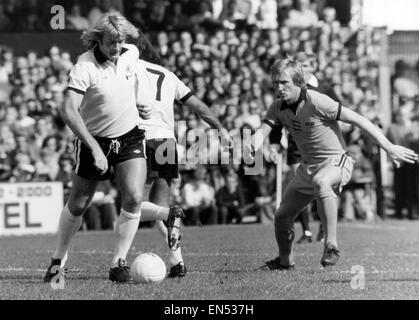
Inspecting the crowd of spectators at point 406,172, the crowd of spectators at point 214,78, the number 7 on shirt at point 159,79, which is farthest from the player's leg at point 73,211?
the crowd of spectators at point 406,172

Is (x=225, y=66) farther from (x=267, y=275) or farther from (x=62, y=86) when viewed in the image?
(x=267, y=275)

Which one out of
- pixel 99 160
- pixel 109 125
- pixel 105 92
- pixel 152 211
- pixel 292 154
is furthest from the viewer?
pixel 292 154

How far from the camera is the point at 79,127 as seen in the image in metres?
7.83

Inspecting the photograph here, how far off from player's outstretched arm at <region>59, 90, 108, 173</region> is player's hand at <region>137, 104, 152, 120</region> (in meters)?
0.91

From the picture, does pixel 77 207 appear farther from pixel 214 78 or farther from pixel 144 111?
pixel 214 78

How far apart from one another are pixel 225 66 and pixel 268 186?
349cm

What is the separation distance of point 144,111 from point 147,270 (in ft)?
4.81

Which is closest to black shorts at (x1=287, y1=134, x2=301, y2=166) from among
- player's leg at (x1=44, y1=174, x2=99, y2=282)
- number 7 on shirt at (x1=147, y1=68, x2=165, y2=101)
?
number 7 on shirt at (x1=147, y1=68, x2=165, y2=101)

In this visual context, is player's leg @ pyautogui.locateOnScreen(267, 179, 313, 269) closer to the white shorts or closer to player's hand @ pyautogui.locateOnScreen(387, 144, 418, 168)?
the white shorts

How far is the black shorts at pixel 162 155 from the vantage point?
8.95 m

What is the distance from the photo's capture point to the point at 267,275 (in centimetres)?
870

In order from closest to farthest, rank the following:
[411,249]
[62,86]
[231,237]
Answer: [411,249], [231,237], [62,86]

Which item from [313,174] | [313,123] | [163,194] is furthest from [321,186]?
[163,194]

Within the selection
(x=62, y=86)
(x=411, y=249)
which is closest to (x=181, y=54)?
(x=62, y=86)
